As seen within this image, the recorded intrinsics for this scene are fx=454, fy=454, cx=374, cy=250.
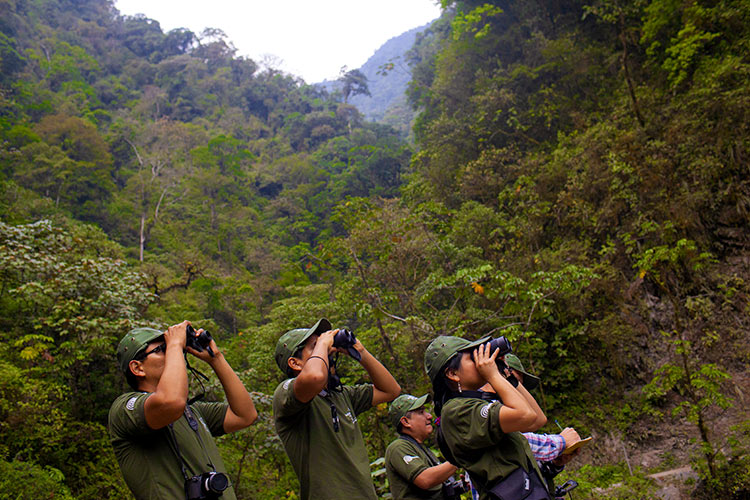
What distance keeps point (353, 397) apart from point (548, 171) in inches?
327

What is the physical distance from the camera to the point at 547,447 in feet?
7.22

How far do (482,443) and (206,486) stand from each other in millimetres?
1087

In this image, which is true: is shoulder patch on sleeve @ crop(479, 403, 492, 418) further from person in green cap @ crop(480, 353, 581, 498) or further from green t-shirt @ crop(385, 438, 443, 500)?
green t-shirt @ crop(385, 438, 443, 500)

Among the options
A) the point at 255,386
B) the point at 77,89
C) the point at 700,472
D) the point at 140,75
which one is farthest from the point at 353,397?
the point at 140,75

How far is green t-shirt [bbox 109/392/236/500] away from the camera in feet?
5.65

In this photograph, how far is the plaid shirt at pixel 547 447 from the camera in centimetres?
218

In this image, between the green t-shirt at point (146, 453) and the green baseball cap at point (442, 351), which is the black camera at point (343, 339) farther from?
the green t-shirt at point (146, 453)

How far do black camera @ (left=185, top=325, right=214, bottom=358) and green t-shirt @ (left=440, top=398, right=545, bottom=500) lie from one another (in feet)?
3.48

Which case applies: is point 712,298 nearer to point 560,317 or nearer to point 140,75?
point 560,317

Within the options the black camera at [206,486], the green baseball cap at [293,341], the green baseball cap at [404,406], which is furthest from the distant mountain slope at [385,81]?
the black camera at [206,486]

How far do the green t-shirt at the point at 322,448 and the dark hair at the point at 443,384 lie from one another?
0.46 metres

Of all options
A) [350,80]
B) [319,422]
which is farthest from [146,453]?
[350,80]

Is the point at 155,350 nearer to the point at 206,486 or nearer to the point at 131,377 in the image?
the point at 131,377

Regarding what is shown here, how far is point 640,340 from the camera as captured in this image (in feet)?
21.8
